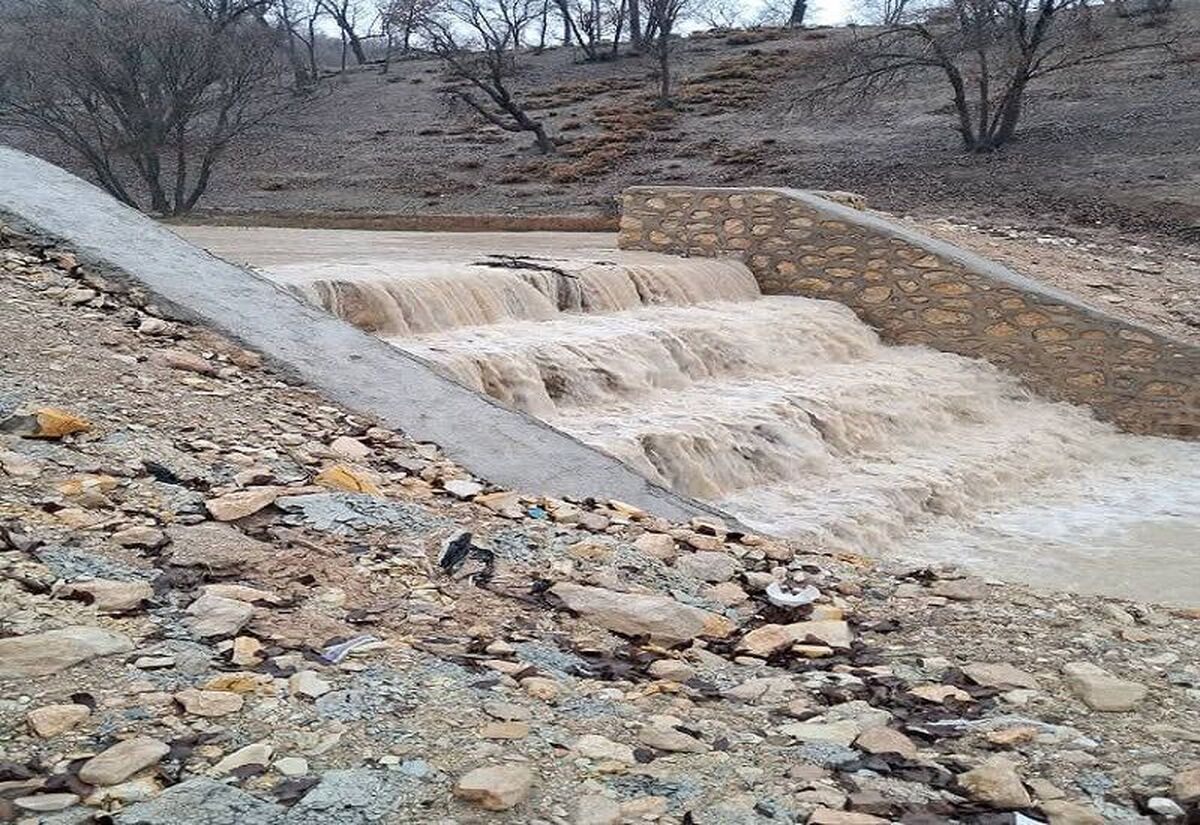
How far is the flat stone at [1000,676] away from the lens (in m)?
2.52

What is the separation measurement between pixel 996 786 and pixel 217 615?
5.58ft

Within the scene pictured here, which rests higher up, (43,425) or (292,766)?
(43,425)

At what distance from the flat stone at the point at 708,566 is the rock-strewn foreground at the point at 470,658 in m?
0.02

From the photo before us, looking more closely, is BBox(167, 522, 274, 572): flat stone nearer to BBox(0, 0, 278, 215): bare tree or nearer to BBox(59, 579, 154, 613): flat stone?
BBox(59, 579, 154, 613): flat stone

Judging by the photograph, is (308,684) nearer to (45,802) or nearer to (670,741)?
(45,802)

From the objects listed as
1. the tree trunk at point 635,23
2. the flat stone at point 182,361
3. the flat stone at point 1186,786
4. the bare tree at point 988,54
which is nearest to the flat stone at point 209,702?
the flat stone at point 1186,786

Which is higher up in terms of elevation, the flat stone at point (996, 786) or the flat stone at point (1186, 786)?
the flat stone at point (996, 786)

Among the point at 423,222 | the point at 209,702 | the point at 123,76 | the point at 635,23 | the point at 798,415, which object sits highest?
the point at 635,23

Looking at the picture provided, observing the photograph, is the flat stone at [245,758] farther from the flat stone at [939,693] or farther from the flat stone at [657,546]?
the flat stone at [657,546]

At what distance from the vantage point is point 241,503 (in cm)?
311

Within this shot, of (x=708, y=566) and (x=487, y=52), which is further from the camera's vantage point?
(x=487, y=52)

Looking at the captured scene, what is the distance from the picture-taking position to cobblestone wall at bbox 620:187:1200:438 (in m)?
8.98

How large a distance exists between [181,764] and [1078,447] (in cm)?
794

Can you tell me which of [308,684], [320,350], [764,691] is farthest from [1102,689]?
[320,350]
